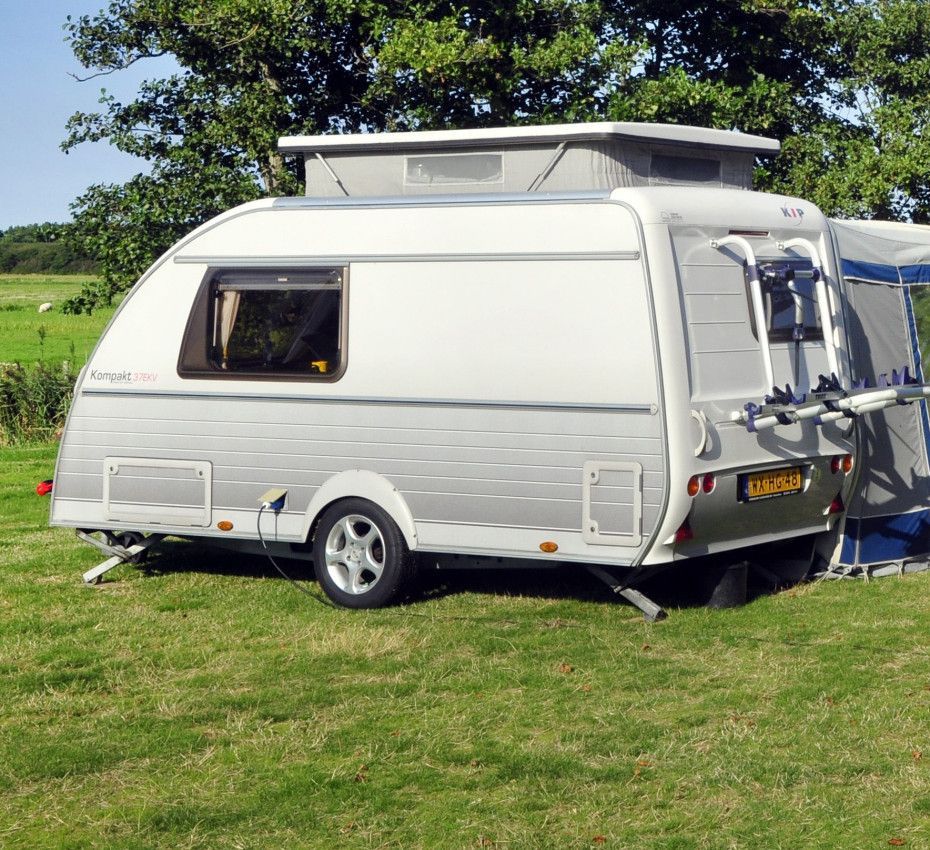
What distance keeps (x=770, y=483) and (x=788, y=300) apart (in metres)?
1.16

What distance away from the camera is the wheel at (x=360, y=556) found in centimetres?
952

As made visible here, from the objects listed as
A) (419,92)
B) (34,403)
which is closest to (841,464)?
(419,92)

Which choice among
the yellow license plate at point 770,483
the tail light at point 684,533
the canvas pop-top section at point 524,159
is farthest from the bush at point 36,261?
the tail light at point 684,533

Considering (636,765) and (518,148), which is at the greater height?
(518,148)

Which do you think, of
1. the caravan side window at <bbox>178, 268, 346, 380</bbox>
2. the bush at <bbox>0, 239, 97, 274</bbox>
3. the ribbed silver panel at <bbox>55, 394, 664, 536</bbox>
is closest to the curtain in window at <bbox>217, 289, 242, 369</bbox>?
the caravan side window at <bbox>178, 268, 346, 380</bbox>

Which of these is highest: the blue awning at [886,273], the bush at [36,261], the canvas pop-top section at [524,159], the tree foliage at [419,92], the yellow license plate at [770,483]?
the bush at [36,261]

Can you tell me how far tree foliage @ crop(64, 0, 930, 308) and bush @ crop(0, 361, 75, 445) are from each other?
5.84ft

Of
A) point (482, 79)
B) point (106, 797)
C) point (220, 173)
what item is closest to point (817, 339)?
point (106, 797)

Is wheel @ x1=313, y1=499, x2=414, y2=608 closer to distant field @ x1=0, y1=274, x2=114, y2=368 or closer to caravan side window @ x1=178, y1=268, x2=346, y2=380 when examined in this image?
caravan side window @ x1=178, y1=268, x2=346, y2=380

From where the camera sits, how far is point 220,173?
1791 centimetres

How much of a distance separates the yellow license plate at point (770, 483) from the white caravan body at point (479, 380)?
0.01 m

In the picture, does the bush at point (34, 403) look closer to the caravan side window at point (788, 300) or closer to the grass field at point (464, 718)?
the grass field at point (464, 718)

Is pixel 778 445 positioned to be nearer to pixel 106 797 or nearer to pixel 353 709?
pixel 353 709

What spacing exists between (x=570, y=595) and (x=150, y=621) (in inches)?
104
